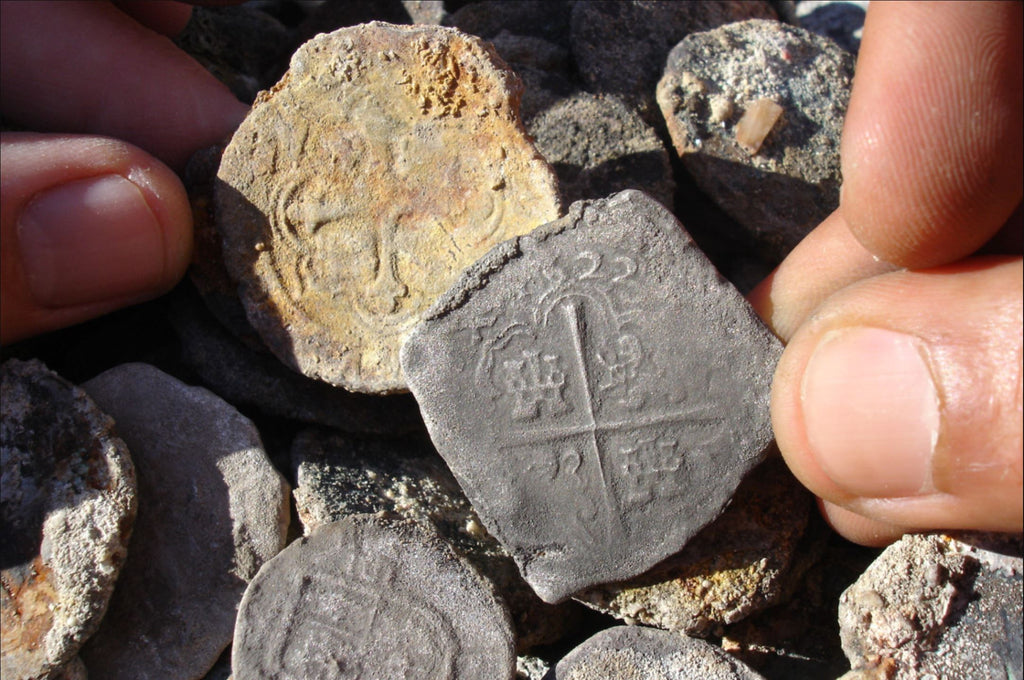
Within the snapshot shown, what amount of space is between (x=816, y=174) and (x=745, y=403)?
774mm

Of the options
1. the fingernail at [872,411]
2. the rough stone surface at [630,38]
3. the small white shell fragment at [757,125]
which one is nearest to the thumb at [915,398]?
the fingernail at [872,411]

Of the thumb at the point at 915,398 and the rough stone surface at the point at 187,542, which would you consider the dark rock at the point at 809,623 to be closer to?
the thumb at the point at 915,398

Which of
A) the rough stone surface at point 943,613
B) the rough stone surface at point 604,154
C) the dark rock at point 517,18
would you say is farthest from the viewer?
the dark rock at point 517,18

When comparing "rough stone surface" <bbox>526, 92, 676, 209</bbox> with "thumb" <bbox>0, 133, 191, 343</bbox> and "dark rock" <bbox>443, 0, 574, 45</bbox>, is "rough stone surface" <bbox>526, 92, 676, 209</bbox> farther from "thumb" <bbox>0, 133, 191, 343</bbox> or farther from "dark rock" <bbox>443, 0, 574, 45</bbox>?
"thumb" <bbox>0, 133, 191, 343</bbox>

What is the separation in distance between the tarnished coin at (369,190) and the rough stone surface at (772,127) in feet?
1.75

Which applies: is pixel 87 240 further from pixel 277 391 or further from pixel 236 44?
pixel 236 44

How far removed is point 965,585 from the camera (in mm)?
1358

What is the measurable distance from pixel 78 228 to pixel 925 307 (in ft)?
4.44

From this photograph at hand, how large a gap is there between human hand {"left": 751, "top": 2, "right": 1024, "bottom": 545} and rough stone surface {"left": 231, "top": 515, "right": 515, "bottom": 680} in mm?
584

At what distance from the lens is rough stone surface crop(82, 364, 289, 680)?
1.50m

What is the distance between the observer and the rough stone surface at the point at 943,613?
132 cm

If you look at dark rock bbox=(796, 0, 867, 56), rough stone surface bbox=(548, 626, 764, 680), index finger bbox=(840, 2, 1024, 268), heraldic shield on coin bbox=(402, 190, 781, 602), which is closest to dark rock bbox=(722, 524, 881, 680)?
rough stone surface bbox=(548, 626, 764, 680)

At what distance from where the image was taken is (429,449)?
175cm

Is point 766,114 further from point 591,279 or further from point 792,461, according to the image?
point 792,461
